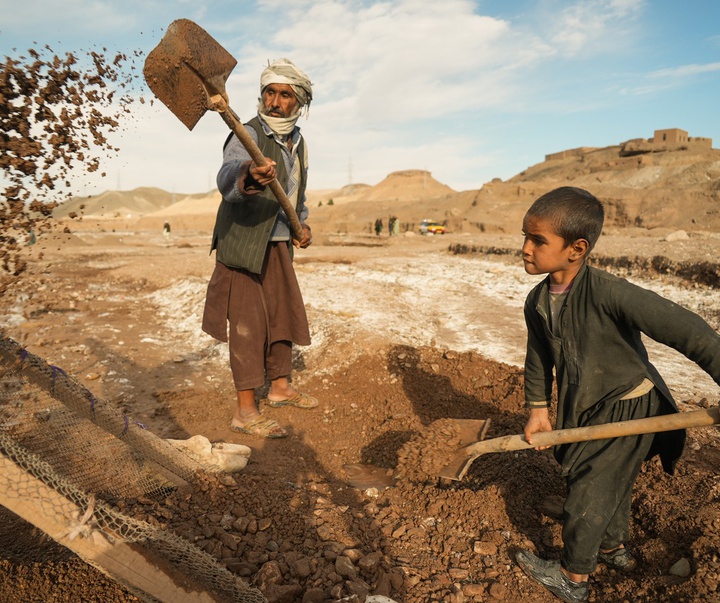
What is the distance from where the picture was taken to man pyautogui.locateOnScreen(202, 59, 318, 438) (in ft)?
10.3

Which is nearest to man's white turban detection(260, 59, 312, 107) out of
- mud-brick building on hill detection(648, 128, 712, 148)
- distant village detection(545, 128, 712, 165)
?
distant village detection(545, 128, 712, 165)

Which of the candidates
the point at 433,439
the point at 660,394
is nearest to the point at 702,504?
the point at 660,394

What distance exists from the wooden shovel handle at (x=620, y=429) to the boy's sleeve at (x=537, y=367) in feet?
0.64

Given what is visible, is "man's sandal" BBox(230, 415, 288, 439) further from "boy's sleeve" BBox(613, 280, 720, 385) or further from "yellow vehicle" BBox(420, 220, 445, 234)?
"yellow vehicle" BBox(420, 220, 445, 234)

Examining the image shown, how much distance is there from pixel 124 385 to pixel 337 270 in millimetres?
5327

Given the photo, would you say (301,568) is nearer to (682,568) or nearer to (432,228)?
(682,568)

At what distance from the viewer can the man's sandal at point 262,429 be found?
334 centimetres

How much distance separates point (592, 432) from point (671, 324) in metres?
0.48

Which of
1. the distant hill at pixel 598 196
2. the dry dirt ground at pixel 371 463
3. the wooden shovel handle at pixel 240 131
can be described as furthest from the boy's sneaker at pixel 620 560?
the distant hill at pixel 598 196

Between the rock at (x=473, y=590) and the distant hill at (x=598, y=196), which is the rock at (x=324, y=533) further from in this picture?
the distant hill at (x=598, y=196)

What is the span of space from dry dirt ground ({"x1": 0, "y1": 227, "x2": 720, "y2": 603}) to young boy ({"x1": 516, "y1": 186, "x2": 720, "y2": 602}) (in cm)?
24

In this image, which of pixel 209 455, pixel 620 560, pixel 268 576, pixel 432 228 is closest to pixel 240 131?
pixel 209 455

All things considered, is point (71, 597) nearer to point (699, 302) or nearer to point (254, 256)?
point (254, 256)

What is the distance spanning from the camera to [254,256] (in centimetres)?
321
